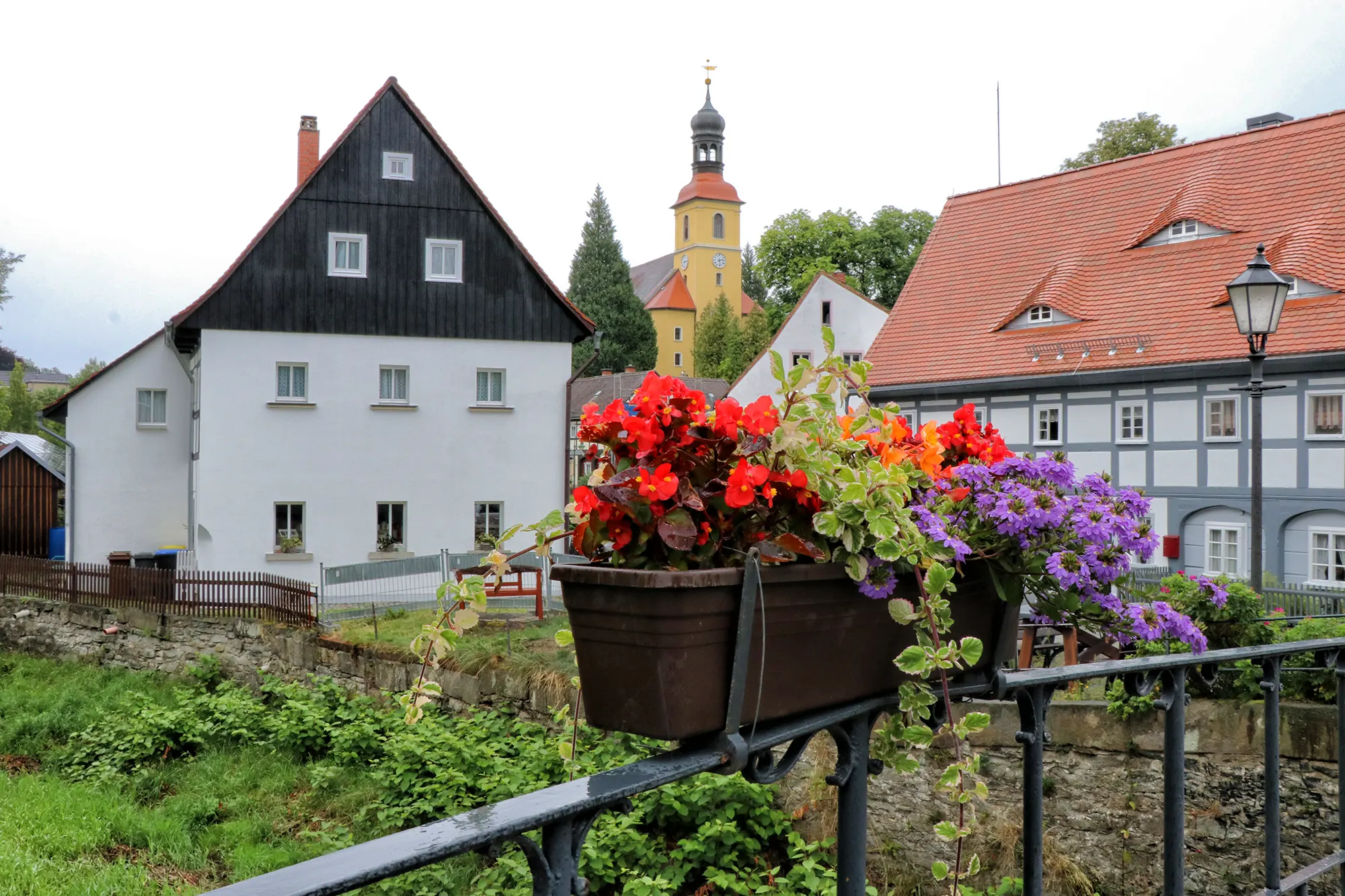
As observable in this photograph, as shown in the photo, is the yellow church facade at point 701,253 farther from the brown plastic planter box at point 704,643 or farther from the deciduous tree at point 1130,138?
the brown plastic planter box at point 704,643

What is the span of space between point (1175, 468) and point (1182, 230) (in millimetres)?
5049

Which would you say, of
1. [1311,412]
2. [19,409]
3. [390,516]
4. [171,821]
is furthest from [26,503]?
[1311,412]

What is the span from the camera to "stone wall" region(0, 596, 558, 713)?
12.3 m

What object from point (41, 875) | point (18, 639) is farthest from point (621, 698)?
point (18, 639)

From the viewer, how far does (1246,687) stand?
7.05 metres

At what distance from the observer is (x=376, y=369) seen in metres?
20.3

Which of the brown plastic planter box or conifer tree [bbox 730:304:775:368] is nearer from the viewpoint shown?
the brown plastic planter box

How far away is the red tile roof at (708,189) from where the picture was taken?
6750cm

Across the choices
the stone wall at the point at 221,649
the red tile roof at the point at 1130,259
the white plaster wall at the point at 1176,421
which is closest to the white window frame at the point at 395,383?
the stone wall at the point at 221,649

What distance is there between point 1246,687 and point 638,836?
4364mm

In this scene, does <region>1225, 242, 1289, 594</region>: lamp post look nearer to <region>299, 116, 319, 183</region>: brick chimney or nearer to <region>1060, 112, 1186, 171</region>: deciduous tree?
<region>299, 116, 319, 183</region>: brick chimney

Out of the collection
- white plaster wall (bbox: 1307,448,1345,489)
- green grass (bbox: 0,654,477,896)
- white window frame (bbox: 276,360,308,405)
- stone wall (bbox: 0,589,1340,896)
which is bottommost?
green grass (bbox: 0,654,477,896)

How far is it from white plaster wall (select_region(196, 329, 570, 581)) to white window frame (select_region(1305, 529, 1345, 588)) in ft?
41.7

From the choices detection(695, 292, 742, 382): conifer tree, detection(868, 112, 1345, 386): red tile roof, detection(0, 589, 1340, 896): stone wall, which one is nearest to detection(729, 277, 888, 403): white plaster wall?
detection(868, 112, 1345, 386): red tile roof
